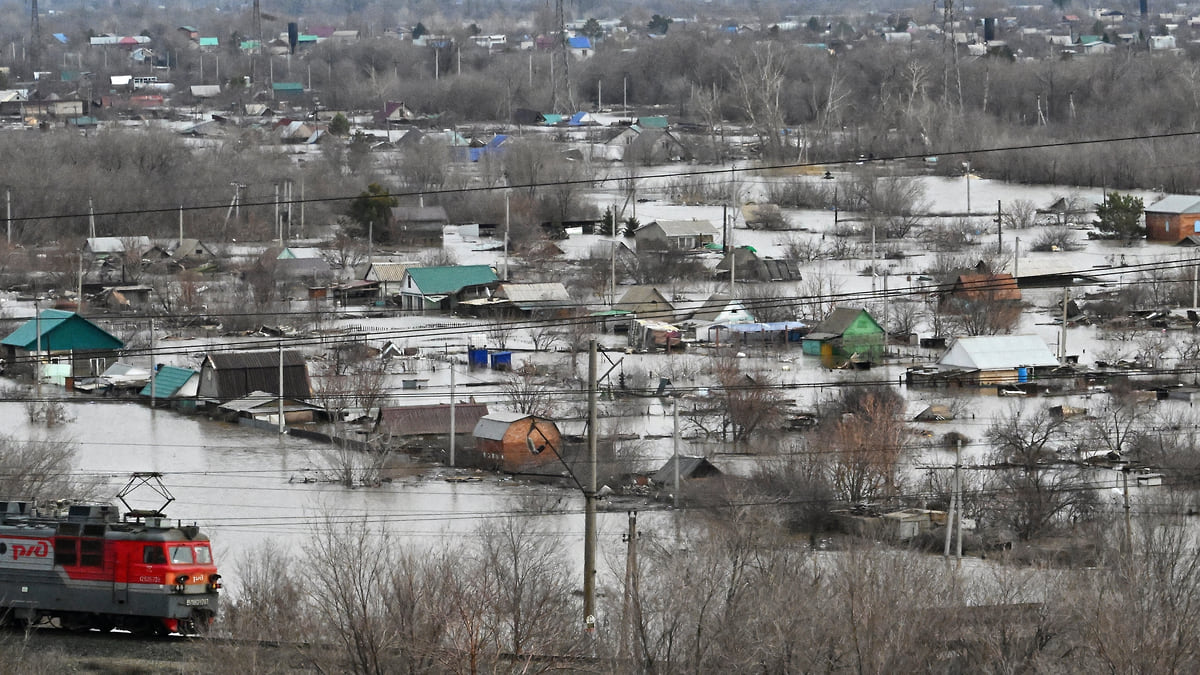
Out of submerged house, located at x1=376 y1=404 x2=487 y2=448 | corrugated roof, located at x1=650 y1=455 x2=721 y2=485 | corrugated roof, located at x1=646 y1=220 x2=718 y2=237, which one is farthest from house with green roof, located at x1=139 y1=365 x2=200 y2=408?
corrugated roof, located at x1=646 y1=220 x2=718 y2=237

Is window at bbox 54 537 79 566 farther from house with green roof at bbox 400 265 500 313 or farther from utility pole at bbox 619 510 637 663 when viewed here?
house with green roof at bbox 400 265 500 313

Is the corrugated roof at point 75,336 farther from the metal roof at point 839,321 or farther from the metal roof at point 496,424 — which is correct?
the metal roof at point 839,321

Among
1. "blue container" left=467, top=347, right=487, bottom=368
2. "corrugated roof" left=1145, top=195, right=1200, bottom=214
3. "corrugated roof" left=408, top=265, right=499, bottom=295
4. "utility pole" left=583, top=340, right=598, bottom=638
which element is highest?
"utility pole" left=583, top=340, right=598, bottom=638

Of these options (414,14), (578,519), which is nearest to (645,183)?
(578,519)

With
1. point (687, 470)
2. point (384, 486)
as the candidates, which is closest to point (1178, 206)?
point (687, 470)

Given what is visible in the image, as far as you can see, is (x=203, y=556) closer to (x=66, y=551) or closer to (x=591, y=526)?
(x=66, y=551)

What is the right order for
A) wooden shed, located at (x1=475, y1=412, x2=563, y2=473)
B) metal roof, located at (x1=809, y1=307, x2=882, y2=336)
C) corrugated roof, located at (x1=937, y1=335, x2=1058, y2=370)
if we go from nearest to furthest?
wooden shed, located at (x1=475, y1=412, x2=563, y2=473)
corrugated roof, located at (x1=937, y1=335, x2=1058, y2=370)
metal roof, located at (x1=809, y1=307, x2=882, y2=336)
